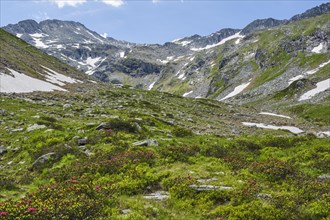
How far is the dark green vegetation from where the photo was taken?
12852 millimetres

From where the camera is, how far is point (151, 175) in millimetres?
16672

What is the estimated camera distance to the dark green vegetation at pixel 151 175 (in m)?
12.9

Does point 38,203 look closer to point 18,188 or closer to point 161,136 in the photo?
point 18,188

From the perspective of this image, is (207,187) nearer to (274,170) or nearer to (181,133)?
(274,170)

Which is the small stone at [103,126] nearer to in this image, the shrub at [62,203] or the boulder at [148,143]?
the boulder at [148,143]

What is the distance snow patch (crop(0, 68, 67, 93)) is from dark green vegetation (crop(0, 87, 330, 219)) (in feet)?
74.3

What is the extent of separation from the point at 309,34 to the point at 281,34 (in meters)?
36.4

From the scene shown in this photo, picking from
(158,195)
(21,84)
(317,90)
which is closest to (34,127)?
(158,195)

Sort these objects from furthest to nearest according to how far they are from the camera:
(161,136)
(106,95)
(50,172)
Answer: (106,95), (161,136), (50,172)

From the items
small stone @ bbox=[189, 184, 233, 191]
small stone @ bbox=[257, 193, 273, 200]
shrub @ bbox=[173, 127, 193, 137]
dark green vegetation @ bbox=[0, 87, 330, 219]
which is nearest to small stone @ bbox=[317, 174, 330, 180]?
dark green vegetation @ bbox=[0, 87, 330, 219]

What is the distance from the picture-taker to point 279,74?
138 m

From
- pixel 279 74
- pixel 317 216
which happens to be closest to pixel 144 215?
pixel 317 216

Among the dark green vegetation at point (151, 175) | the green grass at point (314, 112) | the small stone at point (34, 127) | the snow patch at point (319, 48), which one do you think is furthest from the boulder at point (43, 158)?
the snow patch at point (319, 48)

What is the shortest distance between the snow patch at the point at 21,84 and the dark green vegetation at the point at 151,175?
22654 millimetres
